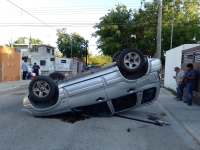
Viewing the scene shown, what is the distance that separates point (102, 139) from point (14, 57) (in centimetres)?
2086

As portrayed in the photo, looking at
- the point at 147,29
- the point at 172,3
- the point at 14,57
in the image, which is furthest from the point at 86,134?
the point at 172,3

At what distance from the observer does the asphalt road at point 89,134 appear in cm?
544

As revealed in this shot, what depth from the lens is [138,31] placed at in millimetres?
32906

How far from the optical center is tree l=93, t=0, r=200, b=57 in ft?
103

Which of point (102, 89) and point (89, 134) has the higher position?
point (102, 89)

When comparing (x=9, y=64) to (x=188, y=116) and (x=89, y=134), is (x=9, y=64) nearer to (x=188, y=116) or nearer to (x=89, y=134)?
(x=188, y=116)

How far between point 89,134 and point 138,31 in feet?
91.6

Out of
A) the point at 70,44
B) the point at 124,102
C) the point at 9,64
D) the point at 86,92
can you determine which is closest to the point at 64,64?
the point at 9,64

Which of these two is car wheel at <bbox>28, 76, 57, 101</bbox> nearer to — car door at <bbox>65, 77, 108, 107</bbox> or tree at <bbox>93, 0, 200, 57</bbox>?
car door at <bbox>65, 77, 108, 107</bbox>

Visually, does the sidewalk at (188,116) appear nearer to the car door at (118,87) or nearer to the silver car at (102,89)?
the silver car at (102,89)

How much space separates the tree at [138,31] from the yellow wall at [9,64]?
1066 cm

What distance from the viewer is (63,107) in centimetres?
736

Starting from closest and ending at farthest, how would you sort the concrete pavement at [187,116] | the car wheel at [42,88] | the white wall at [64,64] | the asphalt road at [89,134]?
the asphalt road at [89,134] < the concrete pavement at [187,116] < the car wheel at [42,88] < the white wall at [64,64]

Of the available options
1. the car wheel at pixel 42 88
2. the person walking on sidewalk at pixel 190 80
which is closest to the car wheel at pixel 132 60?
the car wheel at pixel 42 88
